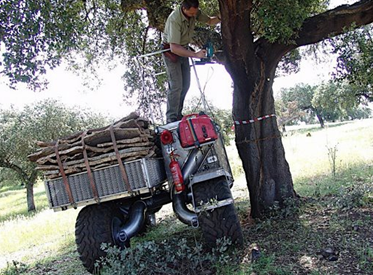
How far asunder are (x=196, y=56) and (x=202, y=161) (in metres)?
1.48

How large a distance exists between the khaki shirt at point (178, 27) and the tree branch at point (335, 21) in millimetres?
1821

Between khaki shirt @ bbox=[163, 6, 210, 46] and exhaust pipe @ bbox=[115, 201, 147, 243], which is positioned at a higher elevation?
khaki shirt @ bbox=[163, 6, 210, 46]

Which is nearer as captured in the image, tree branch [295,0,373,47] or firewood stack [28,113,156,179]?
firewood stack [28,113,156,179]

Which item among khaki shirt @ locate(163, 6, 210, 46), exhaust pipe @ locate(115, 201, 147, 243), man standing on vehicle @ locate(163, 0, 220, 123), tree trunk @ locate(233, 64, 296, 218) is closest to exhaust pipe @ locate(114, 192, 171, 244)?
exhaust pipe @ locate(115, 201, 147, 243)

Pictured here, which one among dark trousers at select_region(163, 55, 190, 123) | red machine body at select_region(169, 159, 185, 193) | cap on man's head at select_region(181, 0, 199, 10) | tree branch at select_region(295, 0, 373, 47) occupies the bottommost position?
red machine body at select_region(169, 159, 185, 193)

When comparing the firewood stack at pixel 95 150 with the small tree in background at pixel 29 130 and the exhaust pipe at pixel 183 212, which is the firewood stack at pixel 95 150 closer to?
the exhaust pipe at pixel 183 212

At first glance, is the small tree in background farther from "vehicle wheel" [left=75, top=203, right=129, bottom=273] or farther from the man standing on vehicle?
"vehicle wheel" [left=75, top=203, right=129, bottom=273]

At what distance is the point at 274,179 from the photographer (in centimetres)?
583

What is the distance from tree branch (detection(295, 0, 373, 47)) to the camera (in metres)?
5.16

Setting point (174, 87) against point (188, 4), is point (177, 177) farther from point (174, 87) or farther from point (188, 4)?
point (188, 4)

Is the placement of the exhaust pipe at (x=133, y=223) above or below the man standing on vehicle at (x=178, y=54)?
below

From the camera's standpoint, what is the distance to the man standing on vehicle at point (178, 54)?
489 cm

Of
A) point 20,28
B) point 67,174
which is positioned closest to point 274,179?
point 67,174

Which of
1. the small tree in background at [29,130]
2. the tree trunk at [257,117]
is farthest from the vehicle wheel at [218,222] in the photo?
the small tree in background at [29,130]
